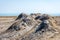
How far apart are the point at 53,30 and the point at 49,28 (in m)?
0.71

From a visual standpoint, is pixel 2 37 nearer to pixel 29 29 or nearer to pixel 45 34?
pixel 29 29

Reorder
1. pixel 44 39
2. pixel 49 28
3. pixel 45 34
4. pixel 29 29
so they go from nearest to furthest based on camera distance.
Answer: pixel 44 39
pixel 45 34
pixel 49 28
pixel 29 29

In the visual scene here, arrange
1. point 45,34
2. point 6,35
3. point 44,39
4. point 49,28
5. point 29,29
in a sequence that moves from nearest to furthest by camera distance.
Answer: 1. point 44,39
2. point 45,34
3. point 49,28
4. point 6,35
5. point 29,29

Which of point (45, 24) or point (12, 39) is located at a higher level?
point (45, 24)

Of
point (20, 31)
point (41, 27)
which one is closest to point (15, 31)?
point (20, 31)

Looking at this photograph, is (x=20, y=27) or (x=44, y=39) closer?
(x=44, y=39)

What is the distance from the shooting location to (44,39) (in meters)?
21.7

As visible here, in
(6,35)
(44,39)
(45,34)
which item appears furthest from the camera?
(6,35)

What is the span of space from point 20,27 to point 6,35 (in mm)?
3183

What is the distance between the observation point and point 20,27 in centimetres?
2852

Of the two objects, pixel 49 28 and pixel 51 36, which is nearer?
pixel 51 36

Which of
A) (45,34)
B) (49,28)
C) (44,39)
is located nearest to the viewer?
(44,39)

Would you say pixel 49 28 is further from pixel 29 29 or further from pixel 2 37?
pixel 2 37

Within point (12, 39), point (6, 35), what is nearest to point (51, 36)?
point (12, 39)
